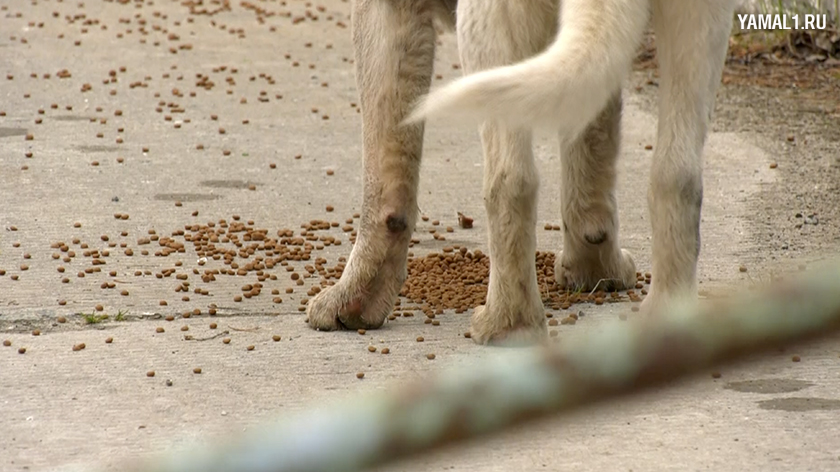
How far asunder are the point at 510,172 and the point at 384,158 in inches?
29.9

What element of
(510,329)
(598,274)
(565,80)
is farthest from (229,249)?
(565,80)

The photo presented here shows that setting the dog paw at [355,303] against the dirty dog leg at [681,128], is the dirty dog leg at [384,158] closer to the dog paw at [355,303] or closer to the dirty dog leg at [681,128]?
the dog paw at [355,303]

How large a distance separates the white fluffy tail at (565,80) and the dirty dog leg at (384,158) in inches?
49.0

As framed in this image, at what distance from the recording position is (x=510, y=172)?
160 inches

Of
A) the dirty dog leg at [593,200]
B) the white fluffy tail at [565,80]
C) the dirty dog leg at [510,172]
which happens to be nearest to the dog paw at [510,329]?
the dirty dog leg at [510,172]

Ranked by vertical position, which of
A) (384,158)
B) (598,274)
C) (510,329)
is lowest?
(510,329)

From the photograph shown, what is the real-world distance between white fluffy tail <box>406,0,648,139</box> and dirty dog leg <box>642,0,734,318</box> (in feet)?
0.99

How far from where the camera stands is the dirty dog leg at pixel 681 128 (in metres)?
3.92

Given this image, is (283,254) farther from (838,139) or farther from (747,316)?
(747,316)

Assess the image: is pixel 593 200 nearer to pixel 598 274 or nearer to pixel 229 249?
pixel 598 274

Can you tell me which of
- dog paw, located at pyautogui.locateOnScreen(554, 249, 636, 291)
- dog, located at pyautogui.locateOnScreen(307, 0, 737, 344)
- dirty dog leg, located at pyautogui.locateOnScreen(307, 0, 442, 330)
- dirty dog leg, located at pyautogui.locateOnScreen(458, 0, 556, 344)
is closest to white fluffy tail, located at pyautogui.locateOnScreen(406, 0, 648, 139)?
dog, located at pyautogui.locateOnScreen(307, 0, 737, 344)

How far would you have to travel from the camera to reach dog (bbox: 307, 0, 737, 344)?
281 cm

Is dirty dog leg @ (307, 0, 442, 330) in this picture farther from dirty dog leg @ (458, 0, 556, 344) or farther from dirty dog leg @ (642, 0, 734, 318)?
dirty dog leg @ (642, 0, 734, 318)

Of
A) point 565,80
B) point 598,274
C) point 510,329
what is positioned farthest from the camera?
point 598,274
